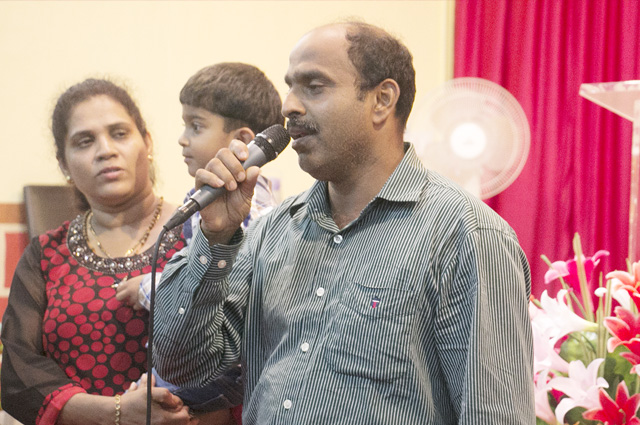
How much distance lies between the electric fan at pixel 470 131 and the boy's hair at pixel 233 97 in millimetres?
1729

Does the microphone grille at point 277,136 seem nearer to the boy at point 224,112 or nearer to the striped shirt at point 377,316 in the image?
the striped shirt at point 377,316

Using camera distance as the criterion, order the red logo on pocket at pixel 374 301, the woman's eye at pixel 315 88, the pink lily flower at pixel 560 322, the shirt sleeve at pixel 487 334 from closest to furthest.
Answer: the shirt sleeve at pixel 487 334, the red logo on pocket at pixel 374 301, the woman's eye at pixel 315 88, the pink lily flower at pixel 560 322

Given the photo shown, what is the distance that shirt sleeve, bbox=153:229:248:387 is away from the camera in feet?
4.71

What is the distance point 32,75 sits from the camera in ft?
12.6

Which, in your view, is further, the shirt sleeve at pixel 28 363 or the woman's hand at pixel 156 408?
the shirt sleeve at pixel 28 363

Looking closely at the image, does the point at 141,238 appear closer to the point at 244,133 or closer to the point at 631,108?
the point at 244,133

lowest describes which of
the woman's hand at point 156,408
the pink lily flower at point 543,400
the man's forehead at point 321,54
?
the woman's hand at point 156,408

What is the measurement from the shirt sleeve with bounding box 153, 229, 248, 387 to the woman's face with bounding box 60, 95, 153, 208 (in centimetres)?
60

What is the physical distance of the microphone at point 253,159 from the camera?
1289 mm

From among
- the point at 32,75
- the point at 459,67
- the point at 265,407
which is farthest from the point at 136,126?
the point at 459,67

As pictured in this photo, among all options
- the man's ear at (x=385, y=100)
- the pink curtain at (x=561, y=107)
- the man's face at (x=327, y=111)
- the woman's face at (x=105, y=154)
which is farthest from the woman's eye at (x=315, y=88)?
the pink curtain at (x=561, y=107)

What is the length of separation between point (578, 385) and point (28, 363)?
132 cm

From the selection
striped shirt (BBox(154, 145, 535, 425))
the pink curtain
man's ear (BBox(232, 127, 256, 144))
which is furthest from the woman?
the pink curtain

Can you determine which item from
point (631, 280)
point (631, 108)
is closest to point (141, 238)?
point (631, 280)
